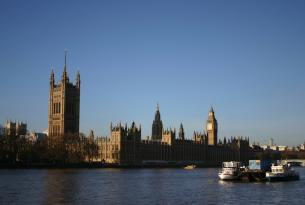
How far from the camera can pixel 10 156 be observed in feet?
474

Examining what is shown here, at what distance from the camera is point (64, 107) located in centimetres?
19125

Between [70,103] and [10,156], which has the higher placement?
[70,103]

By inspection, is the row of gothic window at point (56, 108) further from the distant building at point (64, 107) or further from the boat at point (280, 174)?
the boat at point (280, 174)

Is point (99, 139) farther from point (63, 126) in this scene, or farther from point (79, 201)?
point (79, 201)

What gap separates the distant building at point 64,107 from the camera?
627 ft

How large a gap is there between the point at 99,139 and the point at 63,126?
12.5 metres

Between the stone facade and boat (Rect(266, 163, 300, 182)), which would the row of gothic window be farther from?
boat (Rect(266, 163, 300, 182))

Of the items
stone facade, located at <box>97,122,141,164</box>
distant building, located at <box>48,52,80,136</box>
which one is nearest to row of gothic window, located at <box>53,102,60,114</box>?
distant building, located at <box>48,52,80,136</box>

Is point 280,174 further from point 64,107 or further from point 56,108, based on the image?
point 56,108

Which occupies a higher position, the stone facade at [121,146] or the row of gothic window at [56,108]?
the row of gothic window at [56,108]

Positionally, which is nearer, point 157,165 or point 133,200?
point 133,200

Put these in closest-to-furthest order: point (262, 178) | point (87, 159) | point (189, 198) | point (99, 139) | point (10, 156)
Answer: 1. point (189, 198)
2. point (262, 178)
3. point (10, 156)
4. point (87, 159)
5. point (99, 139)

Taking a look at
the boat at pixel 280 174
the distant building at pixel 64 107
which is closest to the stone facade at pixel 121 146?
the distant building at pixel 64 107

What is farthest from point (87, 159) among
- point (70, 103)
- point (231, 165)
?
point (231, 165)
